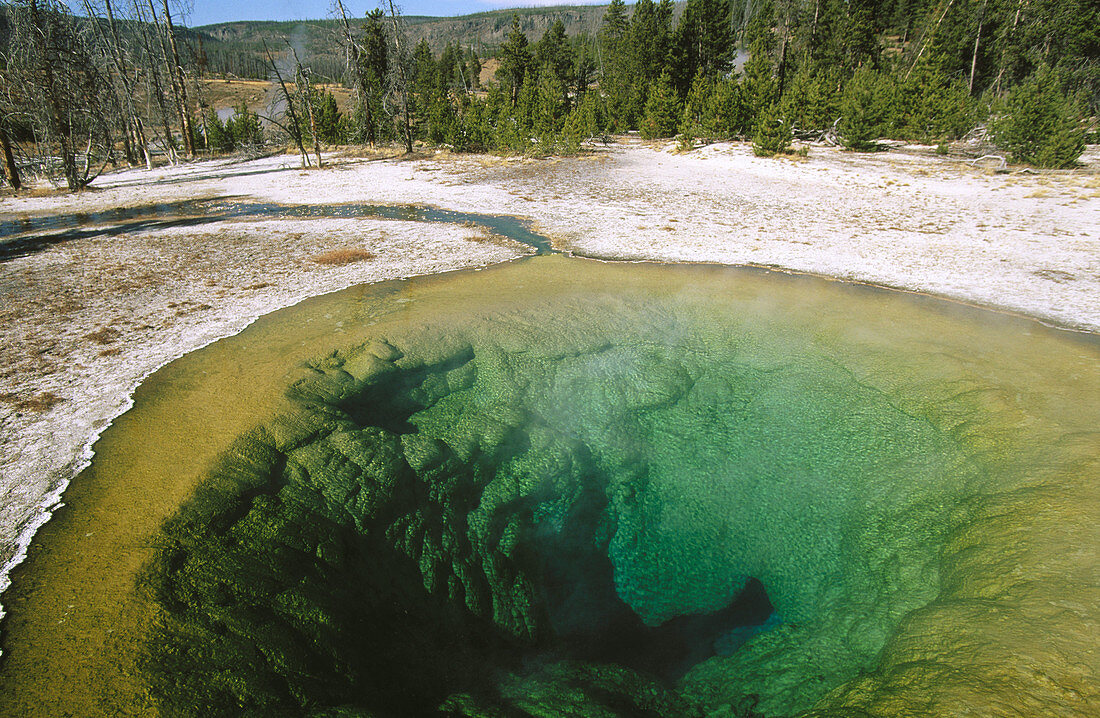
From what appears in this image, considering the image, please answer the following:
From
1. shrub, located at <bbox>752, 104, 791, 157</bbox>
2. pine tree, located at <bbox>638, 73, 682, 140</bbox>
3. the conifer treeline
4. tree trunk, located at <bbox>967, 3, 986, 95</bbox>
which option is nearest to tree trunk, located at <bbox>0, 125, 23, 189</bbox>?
the conifer treeline

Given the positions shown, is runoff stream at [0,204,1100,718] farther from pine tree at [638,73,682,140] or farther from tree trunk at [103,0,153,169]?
pine tree at [638,73,682,140]

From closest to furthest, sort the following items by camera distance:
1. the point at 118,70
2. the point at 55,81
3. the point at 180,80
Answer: the point at 55,81 → the point at 118,70 → the point at 180,80

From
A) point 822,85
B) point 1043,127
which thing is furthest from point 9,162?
point 1043,127

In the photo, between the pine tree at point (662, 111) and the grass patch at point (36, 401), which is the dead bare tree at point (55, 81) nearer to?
the grass patch at point (36, 401)

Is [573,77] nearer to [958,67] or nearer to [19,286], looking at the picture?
[958,67]

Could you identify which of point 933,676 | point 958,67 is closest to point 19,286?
point 933,676

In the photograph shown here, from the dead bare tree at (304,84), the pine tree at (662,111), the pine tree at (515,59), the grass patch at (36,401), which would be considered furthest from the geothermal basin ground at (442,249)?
the pine tree at (515,59)

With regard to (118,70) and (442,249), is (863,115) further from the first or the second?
(118,70)
